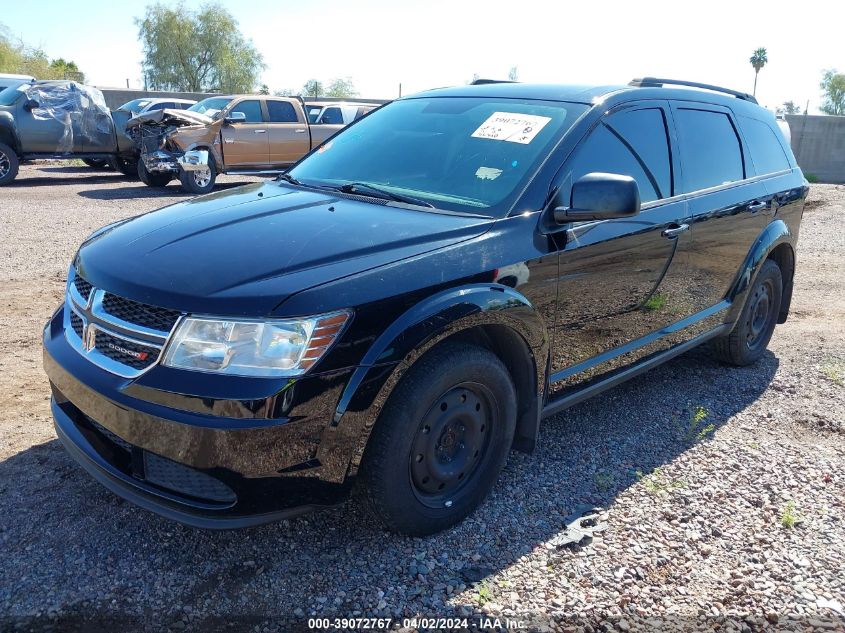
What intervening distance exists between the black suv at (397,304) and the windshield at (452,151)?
0.01 meters

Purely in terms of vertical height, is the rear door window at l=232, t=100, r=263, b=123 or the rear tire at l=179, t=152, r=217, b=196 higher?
the rear door window at l=232, t=100, r=263, b=123

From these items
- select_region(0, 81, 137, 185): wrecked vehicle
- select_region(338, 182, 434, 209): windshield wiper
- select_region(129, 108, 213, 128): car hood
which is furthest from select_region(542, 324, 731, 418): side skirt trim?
select_region(0, 81, 137, 185): wrecked vehicle

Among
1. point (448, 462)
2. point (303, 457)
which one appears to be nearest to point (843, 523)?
point (448, 462)

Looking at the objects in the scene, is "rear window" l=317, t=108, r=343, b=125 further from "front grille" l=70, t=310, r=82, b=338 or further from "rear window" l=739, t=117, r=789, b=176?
"front grille" l=70, t=310, r=82, b=338

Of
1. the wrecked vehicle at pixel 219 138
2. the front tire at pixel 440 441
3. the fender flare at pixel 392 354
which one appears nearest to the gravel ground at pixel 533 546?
the front tire at pixel 440 441

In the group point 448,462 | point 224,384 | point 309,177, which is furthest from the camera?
point 309,177

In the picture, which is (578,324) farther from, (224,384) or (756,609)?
(224,384)

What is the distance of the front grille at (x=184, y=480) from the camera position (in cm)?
243

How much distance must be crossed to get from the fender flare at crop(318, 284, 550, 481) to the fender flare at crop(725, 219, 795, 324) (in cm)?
252

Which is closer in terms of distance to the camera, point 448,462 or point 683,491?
point 448,462

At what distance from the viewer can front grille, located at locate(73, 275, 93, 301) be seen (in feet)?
9.20

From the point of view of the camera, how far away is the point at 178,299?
2412 mm

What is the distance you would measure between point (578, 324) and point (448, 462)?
3.23ft

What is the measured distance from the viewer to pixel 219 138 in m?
14.0
